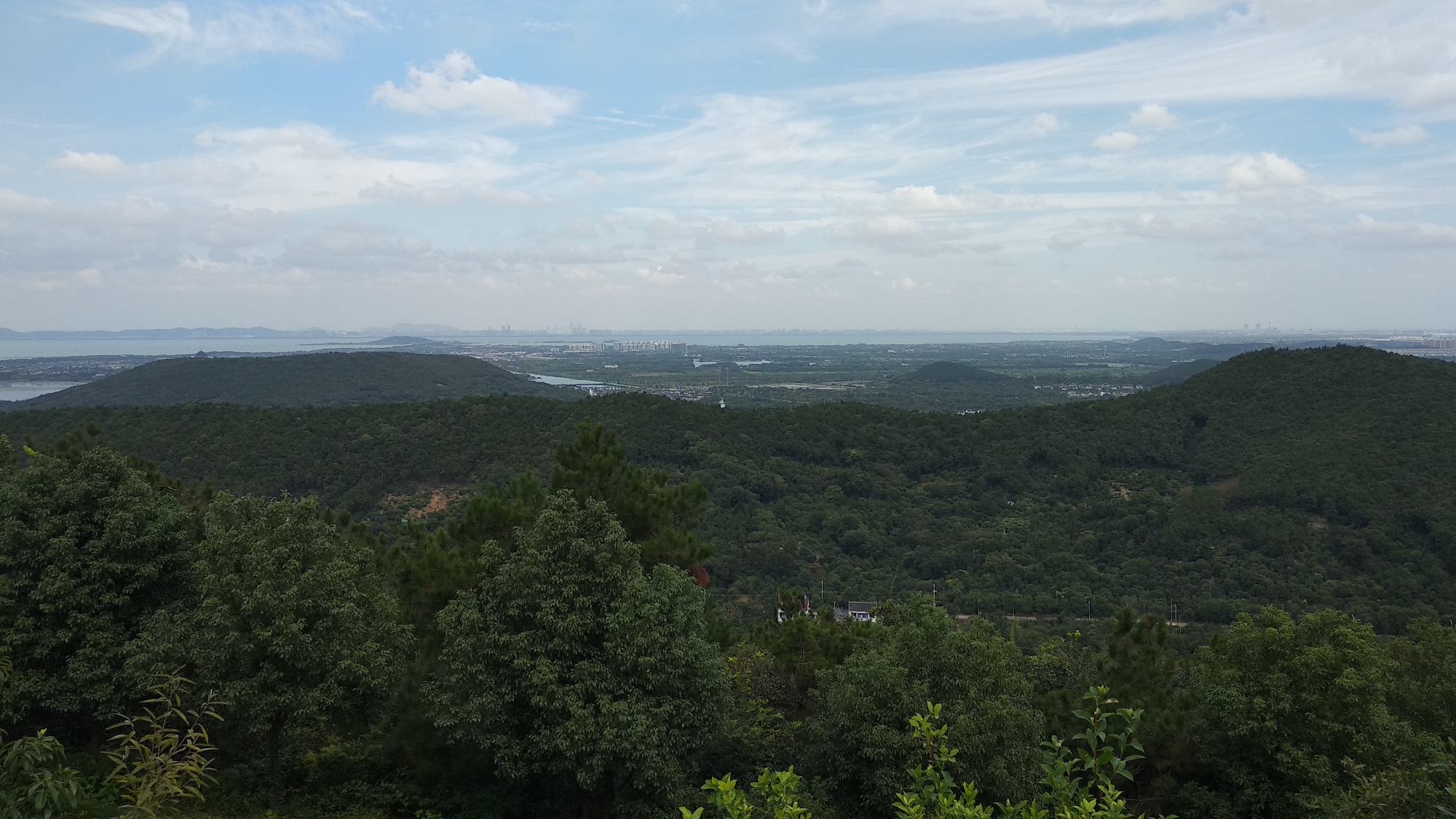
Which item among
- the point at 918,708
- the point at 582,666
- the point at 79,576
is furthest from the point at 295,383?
the point at 918,708

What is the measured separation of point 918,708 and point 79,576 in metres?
11.2

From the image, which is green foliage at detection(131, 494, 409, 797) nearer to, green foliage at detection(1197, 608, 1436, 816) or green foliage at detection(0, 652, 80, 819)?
green foliage at detection(0, 652, 80, 819)

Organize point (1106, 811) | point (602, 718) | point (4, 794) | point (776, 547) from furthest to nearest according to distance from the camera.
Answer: point (776, 547) → point (602, 718) → point (1106, 811) → point (4, 794)

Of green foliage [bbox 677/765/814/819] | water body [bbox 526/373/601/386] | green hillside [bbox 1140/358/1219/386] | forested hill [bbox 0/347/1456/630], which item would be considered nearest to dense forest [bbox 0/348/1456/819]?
green foliage [bbox 677/765/814/819]

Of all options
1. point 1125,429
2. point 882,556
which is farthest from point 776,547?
point 1125,429

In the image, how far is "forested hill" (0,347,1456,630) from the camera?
33875mm

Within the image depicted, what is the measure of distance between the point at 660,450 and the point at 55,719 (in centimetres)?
3661

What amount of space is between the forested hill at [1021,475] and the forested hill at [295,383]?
40.1m

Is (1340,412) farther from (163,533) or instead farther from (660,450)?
(163,533)

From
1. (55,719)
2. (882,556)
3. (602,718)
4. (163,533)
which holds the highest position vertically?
(163,533)

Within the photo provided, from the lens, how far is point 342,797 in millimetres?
10992

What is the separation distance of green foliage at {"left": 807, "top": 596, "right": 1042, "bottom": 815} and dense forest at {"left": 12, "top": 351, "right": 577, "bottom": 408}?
8615 centimetres

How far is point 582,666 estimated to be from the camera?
31.2ft

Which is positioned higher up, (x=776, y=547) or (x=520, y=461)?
(x=520, y=461)
